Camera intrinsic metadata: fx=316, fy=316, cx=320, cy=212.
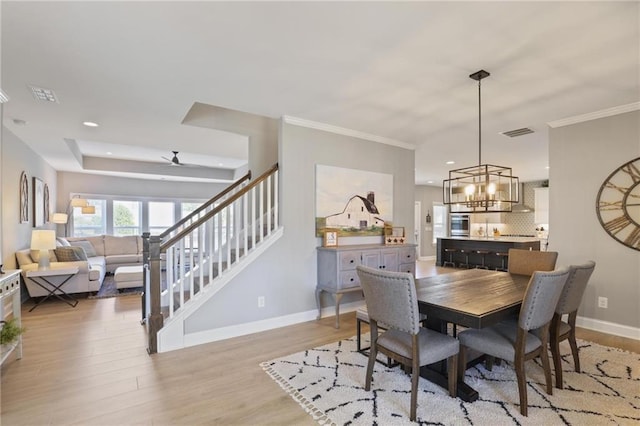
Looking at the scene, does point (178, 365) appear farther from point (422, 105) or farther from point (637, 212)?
point (637, 212)

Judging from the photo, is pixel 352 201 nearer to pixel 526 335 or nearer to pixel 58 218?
pixel 526 335

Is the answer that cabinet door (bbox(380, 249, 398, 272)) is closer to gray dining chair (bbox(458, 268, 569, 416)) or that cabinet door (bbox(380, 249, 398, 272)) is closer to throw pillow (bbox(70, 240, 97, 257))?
gray dining chair (bbox(458, 268, 569, 416))

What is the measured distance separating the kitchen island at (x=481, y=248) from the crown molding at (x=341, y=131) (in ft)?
12.7

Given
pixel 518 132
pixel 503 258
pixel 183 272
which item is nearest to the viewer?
pixel 183 272

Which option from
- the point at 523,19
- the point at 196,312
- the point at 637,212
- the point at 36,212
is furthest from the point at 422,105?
the point at 36,212

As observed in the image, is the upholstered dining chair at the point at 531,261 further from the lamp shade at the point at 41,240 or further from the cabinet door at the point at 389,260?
the lamp shade at the point at 41,240

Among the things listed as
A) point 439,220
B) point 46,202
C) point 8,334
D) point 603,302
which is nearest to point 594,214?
point 603,302

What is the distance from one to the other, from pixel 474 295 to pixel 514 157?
473 centimetres

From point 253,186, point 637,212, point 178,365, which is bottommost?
point 178,365

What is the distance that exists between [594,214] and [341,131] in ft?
10.6

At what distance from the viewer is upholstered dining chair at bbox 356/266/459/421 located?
80.0 inches

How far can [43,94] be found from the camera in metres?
3.11

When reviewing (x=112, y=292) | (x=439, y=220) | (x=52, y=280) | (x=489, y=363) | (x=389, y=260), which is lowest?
(x=112, y=292)

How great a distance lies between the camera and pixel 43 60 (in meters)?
2.45
